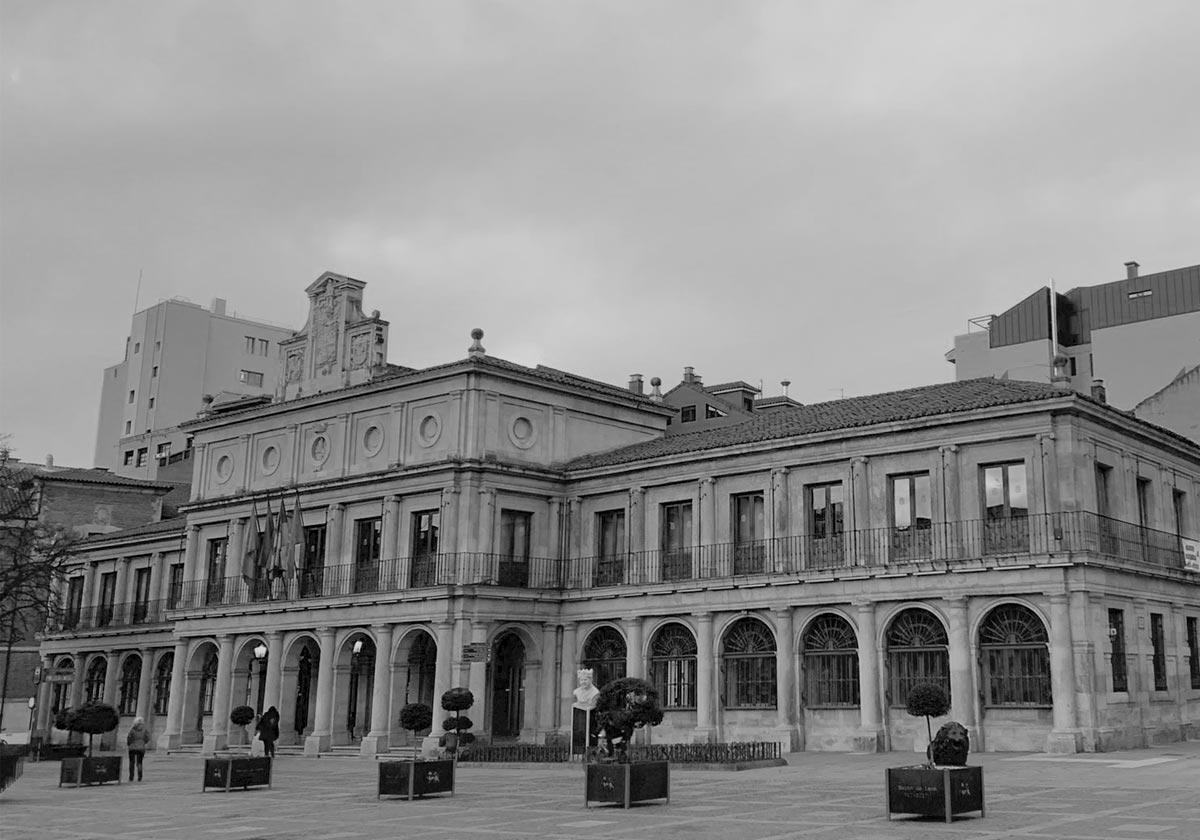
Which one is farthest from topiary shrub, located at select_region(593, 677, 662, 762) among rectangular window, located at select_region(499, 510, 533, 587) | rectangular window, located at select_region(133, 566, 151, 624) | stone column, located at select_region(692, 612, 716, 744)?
rectangular window, located at select_region(133, 566, 151, 624)

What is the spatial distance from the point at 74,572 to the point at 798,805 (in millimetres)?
46851

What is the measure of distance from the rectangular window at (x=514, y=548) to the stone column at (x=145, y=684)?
65.8 ft

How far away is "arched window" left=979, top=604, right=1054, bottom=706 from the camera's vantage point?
99.9 ft

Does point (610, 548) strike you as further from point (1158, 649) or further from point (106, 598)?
point (106, 598)

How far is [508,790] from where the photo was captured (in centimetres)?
2369

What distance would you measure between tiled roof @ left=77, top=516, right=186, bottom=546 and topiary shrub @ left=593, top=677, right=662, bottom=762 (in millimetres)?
34674

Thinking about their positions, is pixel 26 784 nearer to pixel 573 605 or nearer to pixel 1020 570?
pixel 573 605

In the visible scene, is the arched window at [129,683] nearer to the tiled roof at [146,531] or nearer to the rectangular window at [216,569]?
the tiled roof at [146,531]

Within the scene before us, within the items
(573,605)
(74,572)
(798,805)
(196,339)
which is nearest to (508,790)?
(798,805)

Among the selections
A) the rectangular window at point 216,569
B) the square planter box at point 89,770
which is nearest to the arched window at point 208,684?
the rectangular window at point 216,569

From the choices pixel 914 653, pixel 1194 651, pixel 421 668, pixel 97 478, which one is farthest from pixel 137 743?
pixel 97 478

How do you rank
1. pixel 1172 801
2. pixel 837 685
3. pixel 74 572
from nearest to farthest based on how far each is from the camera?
pixel 1172 801, pixel 837 685, pixel 74 572

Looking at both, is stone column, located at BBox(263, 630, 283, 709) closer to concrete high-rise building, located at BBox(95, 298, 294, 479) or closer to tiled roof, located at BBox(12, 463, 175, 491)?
tiled roof, located at BBox(12, 463, 175, 491)

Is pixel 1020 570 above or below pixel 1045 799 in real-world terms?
above
